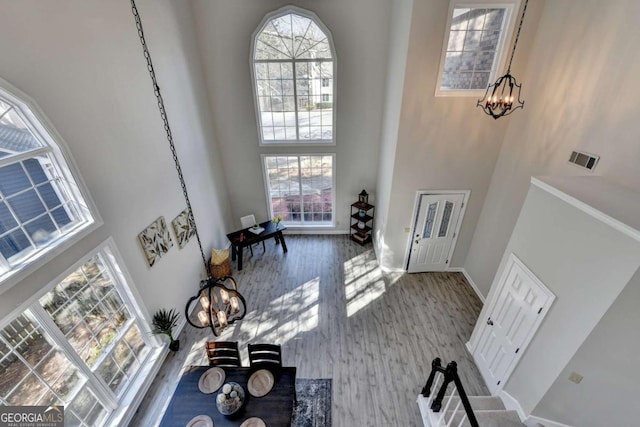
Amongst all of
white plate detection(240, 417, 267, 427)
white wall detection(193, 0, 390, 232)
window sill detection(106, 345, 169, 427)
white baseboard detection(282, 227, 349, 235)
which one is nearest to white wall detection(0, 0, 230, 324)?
white wall detection(193, 0, 390, 232)

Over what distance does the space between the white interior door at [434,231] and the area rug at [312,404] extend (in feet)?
10.7

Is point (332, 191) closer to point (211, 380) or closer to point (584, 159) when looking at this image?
point (584, 159)

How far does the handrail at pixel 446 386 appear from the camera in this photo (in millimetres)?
2418

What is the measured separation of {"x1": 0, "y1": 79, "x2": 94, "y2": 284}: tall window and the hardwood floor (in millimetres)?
2652

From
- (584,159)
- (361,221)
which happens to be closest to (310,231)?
(361,221)

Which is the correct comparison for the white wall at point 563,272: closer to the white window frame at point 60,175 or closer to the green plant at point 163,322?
the green plant at point 163,322

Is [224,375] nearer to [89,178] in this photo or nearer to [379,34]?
[89,178]

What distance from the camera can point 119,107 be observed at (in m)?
3.56

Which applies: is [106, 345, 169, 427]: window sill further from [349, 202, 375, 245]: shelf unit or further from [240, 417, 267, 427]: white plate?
[349, 202, 375, 245]: shelf unit

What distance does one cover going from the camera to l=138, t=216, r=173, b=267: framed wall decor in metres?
3.98

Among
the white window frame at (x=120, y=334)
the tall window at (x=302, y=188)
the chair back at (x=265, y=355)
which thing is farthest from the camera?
the tall window at (x=302, y=188)

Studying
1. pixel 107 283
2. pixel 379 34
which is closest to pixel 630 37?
pixel 379 34

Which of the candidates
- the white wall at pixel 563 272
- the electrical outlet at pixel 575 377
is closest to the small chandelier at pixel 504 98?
the white wall at pixel 563 272

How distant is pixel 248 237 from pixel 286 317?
234 cm
